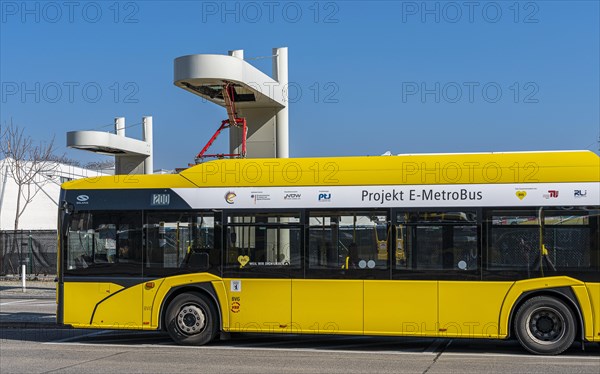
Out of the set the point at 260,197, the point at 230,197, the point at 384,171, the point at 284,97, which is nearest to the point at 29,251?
the point at 284,97

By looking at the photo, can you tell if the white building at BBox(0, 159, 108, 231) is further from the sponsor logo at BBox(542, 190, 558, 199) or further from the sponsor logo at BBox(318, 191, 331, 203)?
the sponsor logo at BBox(542, 190, 558, 199)

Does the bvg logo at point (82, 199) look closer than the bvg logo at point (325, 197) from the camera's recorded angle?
No

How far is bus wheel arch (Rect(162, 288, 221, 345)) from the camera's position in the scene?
44.2ft

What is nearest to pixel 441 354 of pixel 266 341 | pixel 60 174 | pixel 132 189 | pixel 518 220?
pixel 518 220

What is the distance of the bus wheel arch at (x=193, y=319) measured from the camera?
13.5 meters

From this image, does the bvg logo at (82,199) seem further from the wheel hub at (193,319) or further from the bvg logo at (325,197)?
the bvg logo at (325,197)

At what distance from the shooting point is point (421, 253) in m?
12.6

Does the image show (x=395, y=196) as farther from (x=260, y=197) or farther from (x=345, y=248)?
(x=260, y=197)

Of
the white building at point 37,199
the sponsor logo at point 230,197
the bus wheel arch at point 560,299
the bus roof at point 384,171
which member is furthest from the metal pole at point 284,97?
the white building at point 37,199

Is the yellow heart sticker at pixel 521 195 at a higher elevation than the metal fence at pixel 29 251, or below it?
higher

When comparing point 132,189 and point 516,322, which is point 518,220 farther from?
point 132,189

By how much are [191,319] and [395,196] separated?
408cm

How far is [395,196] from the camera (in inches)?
507

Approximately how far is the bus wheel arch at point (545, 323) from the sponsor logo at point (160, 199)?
611 centimetres
